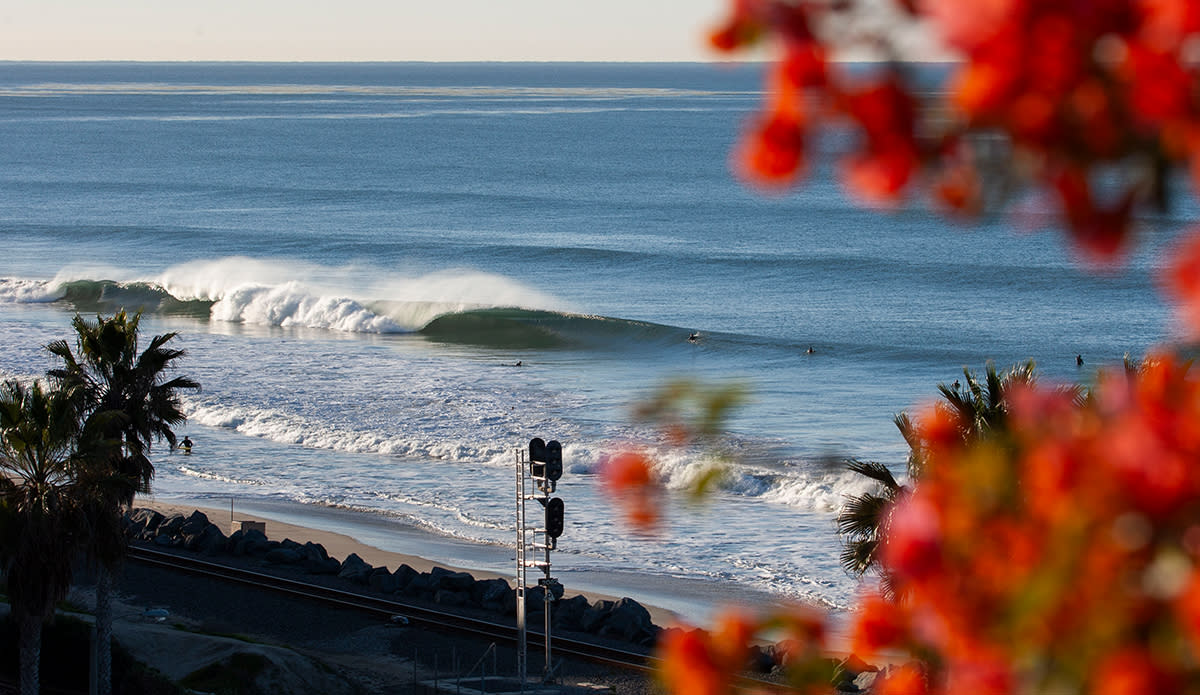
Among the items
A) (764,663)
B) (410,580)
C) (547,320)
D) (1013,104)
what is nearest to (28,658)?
(410,580)

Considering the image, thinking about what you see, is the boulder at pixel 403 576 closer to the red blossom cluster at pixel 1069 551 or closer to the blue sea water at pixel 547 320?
the blue sea water at pixel 547 320

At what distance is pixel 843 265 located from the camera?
73562 millimetres

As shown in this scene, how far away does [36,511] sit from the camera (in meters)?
18.2

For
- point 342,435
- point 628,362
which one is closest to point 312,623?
point 342,435

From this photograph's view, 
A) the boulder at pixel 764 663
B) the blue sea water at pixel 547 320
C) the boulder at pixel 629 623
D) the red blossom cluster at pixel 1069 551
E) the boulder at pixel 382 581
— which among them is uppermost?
the blue sea water at pixel 547 320

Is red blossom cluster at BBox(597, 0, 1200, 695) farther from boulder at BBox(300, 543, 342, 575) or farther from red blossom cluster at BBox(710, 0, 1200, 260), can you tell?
boulder at BBox(300, 543, 342, 575)

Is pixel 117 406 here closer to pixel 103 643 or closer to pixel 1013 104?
pixel 103 643

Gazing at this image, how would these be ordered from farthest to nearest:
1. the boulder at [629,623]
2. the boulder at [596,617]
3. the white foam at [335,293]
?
1. the white foam at [335,293]
2. the boulder at [596,617]
3. the boulder at [629,623]

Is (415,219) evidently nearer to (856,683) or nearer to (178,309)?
(178,309)

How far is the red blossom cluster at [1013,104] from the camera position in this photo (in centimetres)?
150

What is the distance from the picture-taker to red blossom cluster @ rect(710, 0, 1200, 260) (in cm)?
150

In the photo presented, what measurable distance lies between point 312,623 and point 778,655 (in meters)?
8.61

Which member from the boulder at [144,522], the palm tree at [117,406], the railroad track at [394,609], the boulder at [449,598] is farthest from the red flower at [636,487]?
the boulder at [144,522]

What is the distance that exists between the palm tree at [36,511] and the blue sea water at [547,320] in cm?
823
